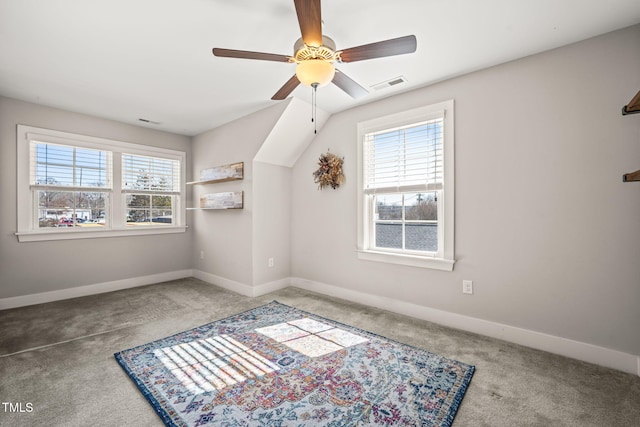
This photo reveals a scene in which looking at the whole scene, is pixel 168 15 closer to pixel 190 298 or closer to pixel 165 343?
pixel 165 343

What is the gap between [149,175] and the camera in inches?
177

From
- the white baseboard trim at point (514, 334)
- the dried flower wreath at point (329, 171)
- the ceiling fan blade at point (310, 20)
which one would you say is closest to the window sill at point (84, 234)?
the dried flower wreath at point (329, 171)

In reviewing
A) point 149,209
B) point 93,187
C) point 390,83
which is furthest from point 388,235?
point 93,187

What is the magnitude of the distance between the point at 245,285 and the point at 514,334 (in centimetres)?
308

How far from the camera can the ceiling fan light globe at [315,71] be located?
1719 millimetres

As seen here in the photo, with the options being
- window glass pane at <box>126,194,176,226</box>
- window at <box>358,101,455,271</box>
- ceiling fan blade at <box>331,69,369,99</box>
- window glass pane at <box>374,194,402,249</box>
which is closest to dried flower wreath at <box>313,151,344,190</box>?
window at <box>358,101,455,271</box>

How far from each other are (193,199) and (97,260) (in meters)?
1.61

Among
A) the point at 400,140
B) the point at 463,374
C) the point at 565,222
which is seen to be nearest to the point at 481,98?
the point at 400,140

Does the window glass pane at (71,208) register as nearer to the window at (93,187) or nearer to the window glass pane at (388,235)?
the window at (93,187)

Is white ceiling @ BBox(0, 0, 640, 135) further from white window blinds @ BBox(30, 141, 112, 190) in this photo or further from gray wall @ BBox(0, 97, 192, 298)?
white window blinds @ BBox(30, 141, 112, 190)

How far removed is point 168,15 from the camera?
1938 millimetres

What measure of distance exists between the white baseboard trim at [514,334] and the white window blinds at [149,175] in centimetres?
344

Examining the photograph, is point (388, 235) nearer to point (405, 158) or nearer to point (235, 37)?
point (405, 158)

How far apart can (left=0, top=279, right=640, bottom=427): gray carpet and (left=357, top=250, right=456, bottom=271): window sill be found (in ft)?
1.92
